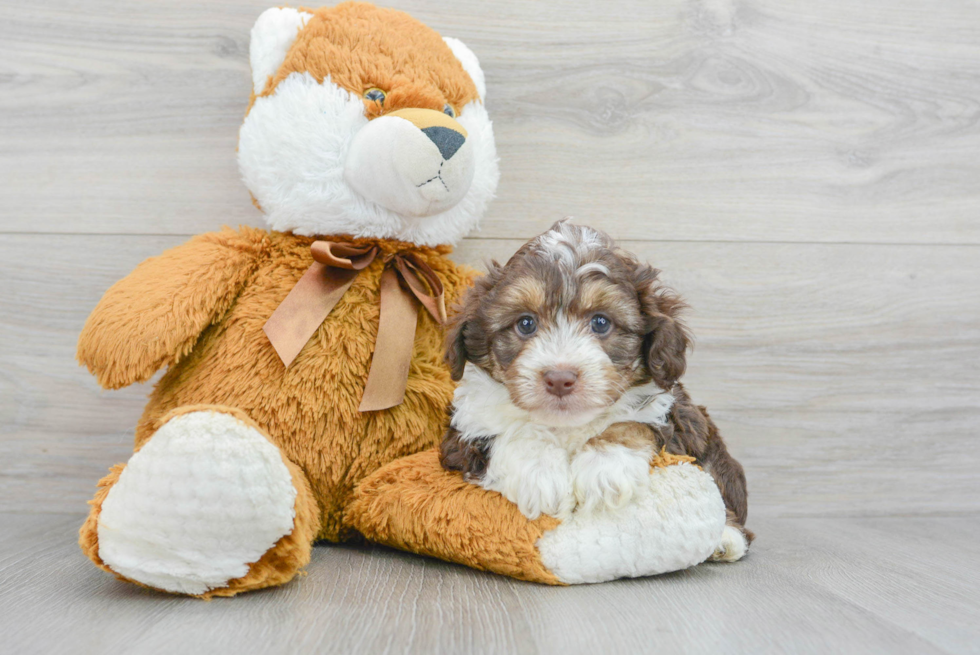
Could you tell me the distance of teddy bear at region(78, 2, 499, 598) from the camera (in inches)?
62.4

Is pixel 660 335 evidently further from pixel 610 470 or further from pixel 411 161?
pixel 411 161

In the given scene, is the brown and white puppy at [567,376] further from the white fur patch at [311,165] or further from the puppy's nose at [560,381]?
the white fur patch at [311,165]

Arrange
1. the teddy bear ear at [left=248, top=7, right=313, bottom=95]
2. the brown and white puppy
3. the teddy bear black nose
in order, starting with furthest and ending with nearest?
1. the teddy bear ear at [left=248, top=7, right=313, bottom=95]
2. the teddy bear black nose
3. the brown and white puppy

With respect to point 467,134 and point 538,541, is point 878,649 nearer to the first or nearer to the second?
point 538,541

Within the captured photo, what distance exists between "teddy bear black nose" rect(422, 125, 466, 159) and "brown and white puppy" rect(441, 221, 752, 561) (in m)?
0.29

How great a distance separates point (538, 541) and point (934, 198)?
5.66 feet

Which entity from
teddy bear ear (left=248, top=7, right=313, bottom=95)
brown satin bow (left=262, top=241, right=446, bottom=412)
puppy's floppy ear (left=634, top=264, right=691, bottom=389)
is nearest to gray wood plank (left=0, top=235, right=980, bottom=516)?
brown satin bow (left=262, top=241, right=446, bottom=412)

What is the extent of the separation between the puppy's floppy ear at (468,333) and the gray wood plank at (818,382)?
678mm

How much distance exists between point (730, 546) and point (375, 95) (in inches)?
49.2

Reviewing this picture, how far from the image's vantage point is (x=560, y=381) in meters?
1.31

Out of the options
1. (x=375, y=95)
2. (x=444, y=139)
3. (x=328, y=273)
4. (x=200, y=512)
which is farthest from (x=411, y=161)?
(x=200, y=512)

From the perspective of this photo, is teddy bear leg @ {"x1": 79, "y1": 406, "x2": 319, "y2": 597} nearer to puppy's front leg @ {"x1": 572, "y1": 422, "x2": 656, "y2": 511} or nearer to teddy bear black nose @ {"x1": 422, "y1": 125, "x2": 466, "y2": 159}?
puppy's front leg @ {"x1": 572, "y1": 422, "x2": 656, "y2": 511}

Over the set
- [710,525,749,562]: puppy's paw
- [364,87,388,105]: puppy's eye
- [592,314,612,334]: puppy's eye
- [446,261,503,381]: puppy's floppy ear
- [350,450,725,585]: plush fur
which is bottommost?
[710,525,749,562]: puppy's paw

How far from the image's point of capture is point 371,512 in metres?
1.58
